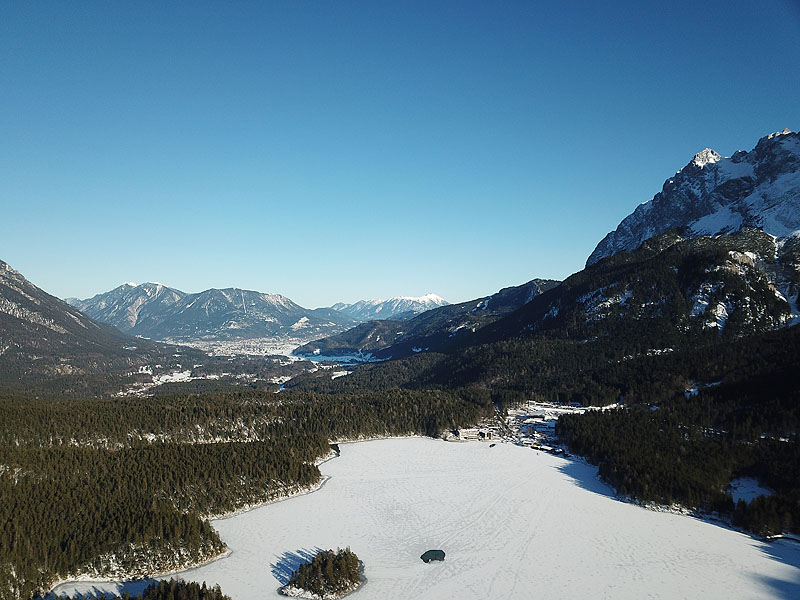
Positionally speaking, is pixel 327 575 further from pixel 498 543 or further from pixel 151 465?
pixel 151 465

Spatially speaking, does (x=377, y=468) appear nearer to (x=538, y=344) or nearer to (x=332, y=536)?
(x=332, y=536)

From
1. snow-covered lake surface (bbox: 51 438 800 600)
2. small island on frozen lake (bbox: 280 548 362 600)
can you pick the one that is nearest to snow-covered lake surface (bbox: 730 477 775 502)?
snow-covered lake surface (bbox: 51 438 800 600)

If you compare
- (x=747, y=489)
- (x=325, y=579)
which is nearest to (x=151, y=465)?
(x=325, y=579)

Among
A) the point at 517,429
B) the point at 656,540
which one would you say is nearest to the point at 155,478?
the point at 656,540

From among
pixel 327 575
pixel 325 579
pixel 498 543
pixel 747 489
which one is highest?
pixel 747 489

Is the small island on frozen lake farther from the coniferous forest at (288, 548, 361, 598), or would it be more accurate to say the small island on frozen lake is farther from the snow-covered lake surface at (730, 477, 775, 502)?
the snow-covered lake surface at (730, 477, 775, 502)

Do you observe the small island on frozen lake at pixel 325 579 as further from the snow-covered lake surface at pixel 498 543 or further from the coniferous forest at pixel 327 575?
the snow-covered lake surface at pixel 498 543
